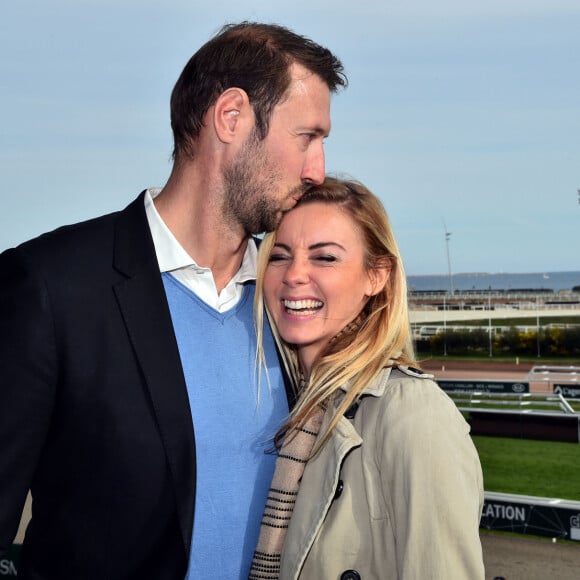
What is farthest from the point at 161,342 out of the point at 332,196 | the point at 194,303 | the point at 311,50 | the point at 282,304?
the point at 311,50

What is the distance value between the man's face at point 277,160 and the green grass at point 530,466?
11.4 m

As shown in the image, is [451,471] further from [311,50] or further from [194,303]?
[311,50]

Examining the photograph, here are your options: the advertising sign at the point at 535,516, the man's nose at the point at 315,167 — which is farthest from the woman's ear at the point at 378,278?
the advertising sign at the point at 535,516

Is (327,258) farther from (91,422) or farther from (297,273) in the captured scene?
(91,422)

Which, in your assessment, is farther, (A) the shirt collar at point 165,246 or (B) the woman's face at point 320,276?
(B) the woman's face at point 320,276

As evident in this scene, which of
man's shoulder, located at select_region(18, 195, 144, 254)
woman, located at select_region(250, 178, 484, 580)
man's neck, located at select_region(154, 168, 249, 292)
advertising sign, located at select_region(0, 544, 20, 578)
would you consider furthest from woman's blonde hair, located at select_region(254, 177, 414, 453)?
advertising sign, located at select_region(0, 544, 20, 578)

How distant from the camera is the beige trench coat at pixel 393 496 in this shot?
2.30 metres

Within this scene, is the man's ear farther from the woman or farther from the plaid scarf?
the plaid scarf

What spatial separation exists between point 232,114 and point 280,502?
1.35 m

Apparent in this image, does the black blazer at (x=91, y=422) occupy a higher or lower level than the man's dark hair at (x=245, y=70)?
lower

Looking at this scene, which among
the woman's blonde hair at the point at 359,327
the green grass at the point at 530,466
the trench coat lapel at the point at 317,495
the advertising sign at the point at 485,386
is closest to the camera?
the trench coat lapel at the point at 317,495

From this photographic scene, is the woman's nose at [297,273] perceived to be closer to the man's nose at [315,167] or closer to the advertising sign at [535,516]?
the man's nose at [315,167]

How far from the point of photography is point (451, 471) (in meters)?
2.31

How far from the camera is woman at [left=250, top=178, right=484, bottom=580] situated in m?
2.31
